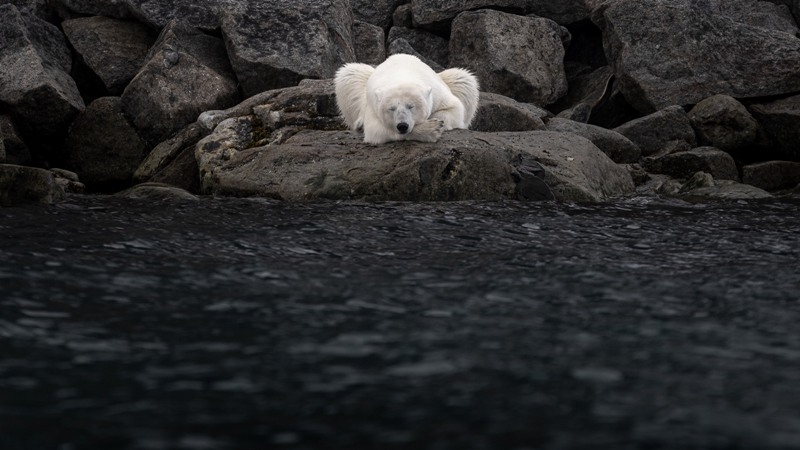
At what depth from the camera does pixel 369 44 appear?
66.7 ft

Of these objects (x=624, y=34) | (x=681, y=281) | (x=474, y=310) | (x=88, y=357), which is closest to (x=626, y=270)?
(x=681, y=281)

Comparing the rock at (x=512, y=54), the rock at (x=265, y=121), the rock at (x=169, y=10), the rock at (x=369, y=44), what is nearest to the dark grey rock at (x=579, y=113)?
the rock at (x=512, y=54)

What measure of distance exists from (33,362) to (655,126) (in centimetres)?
1402

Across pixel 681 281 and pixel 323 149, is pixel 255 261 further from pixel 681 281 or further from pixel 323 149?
pixel 323 149

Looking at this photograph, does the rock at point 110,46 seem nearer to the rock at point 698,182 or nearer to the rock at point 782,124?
the rock at point 698,182

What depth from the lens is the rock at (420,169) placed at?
12477 mm

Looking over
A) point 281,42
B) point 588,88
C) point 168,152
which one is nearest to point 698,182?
point 588,88

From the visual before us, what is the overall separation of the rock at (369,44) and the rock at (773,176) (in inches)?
302

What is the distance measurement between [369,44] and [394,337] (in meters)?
15.0

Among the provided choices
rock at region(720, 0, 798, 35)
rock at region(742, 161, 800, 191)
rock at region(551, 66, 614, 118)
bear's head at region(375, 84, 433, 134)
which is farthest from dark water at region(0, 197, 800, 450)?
rock at region(720, 0, 798, 35)

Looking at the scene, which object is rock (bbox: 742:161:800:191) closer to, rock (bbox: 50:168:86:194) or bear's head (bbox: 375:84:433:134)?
bear's head (bbox: 375:84:433:134)

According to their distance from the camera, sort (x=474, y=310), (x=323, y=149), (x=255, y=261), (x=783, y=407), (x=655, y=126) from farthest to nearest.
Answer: (x=655, y=126) < (x=323, y=149) < (x=255, y=261) < (x=474, y=310) < (x=783, y=407)

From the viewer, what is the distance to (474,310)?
6672 mm

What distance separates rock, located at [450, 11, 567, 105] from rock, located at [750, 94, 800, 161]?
14.1 ft
